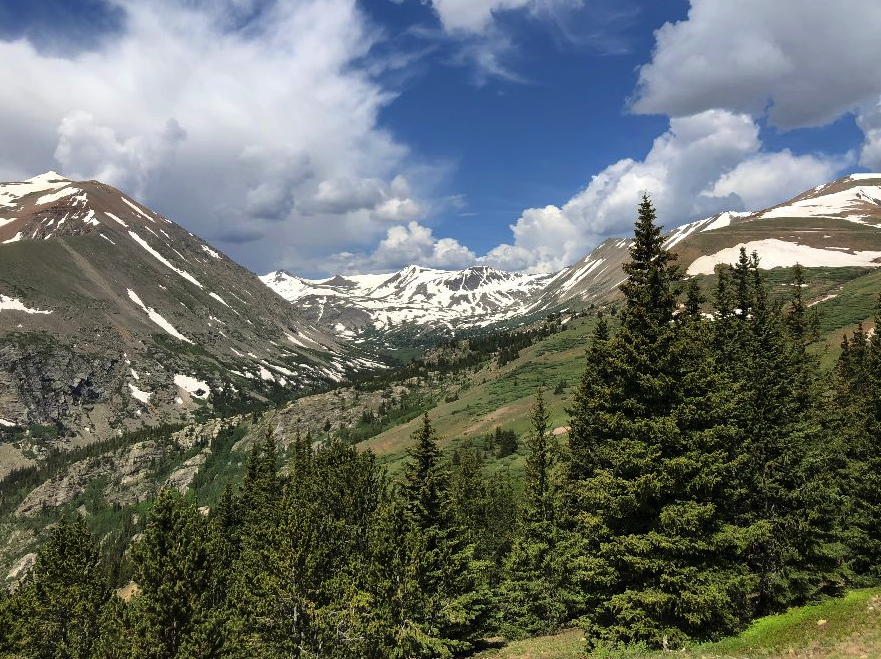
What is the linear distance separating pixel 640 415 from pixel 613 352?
2865 mm

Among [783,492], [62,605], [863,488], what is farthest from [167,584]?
[863,488]

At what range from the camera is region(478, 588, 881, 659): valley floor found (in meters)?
17.6

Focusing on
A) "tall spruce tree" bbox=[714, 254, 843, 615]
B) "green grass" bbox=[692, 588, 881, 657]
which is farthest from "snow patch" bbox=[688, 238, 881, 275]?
"green grass" bbox=[692, 588, 881, 657]

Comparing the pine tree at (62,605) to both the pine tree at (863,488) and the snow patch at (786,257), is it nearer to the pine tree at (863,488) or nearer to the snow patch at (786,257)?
the pine tree at (863,488)

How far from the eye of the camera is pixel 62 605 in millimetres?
45156

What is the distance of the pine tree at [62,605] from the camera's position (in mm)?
44469

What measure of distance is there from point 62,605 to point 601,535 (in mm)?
49766

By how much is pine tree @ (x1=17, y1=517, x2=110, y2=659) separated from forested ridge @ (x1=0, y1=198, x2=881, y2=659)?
0.55ft

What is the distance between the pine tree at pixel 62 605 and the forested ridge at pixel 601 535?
0.17 m

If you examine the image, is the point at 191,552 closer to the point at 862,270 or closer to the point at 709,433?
the point at 709,433

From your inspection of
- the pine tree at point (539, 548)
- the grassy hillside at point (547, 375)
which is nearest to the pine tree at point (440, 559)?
the pine tree at point (539, 548)

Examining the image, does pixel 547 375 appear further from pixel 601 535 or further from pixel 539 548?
pixel 601 535

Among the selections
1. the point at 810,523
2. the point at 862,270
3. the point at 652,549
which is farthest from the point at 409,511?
the point at 862,270

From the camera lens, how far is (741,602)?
22609 millimetres
